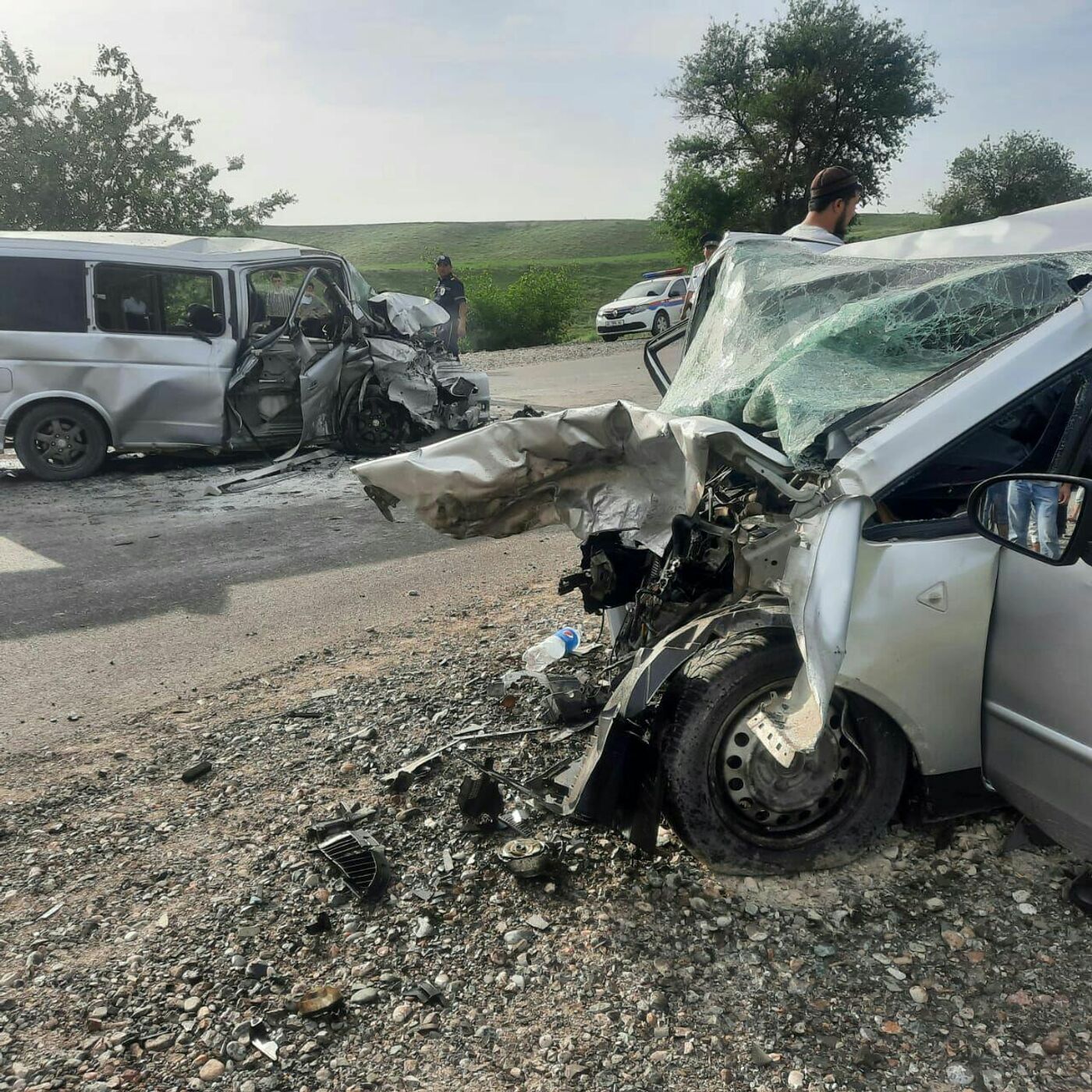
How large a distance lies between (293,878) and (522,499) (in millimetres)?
1459

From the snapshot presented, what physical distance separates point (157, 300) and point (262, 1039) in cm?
827

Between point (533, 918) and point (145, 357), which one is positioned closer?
point (533, 918)

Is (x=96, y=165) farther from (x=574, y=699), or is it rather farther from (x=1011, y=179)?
(x=1011, y=179)

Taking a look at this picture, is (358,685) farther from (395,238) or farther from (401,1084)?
(395,238)

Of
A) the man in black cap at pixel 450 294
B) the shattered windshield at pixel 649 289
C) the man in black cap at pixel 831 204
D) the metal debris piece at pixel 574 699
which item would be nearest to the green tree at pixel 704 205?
the shattered windshield at pixel 649 289

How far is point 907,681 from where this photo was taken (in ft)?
8.29

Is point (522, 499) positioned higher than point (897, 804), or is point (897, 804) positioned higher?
point (522, 499)

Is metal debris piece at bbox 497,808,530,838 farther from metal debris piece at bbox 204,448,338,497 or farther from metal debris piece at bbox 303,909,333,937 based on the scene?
metal debris piece at bbox 204,448,338,497

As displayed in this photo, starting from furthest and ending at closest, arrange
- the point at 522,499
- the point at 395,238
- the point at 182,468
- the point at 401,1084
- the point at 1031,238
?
the point at 395,238 < the point at 182,468 < the point at 522,499 < the point at 1031,238 < the point at 401,1084

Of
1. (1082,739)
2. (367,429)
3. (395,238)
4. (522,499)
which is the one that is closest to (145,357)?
(367,429)

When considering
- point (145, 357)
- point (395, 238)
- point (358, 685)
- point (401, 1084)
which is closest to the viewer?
point (401, 1084)

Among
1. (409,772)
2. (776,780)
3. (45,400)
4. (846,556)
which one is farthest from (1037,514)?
(45,400)

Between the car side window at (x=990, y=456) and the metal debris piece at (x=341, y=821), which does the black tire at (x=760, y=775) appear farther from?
the metal debris piece at (x=341, y=821)

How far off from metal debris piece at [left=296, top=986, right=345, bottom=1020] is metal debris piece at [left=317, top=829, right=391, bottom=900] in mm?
367
